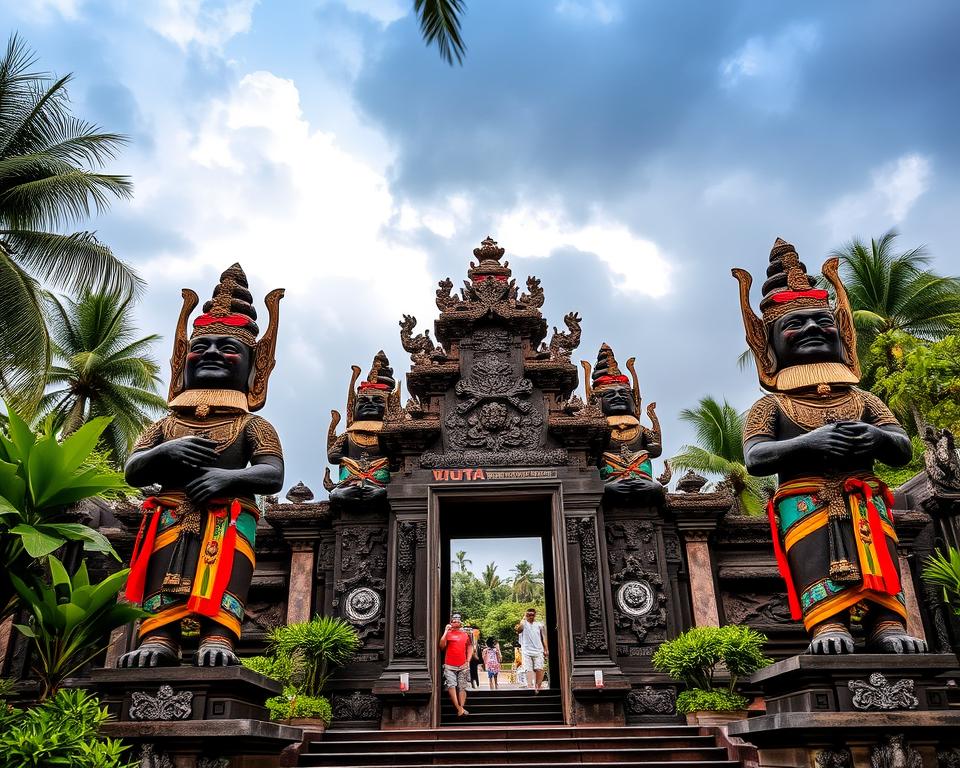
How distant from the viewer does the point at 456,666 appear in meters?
10.4

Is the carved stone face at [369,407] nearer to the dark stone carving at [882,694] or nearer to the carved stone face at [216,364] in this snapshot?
the carved stone face at [216,364]

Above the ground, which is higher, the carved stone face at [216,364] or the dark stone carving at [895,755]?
the carved stone face at [216,364]

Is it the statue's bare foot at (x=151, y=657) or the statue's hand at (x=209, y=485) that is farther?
the statue's hand at (x=209, y=485)

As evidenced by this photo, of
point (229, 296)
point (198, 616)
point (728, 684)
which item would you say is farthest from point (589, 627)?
point (229, 296)

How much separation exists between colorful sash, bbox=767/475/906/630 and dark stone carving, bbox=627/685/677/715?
4.24 meters

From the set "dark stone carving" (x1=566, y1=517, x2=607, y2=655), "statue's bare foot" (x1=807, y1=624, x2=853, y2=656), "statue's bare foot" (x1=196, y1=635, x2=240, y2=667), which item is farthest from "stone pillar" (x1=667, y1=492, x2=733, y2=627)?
"statue's bare foot" (x1=196, y1=635, x2=240, y2=667)

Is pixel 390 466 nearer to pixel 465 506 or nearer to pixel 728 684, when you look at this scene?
pixel 465 506

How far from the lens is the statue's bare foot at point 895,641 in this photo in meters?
6.11

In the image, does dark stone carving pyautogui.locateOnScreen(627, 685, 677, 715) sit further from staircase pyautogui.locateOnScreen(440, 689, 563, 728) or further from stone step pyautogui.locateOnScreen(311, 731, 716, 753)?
stone step pyautogui.locateOnScreen(311, 731, 716, 753)

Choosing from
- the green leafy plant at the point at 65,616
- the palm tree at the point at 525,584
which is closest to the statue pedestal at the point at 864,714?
the green leafy plant at the point at 65,616

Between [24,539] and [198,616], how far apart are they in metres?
2.03

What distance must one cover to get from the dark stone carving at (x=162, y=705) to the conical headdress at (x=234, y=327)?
3009mm

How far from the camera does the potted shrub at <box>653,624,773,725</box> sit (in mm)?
8906

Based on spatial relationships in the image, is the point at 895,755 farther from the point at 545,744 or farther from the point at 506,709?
the point at 506,709
